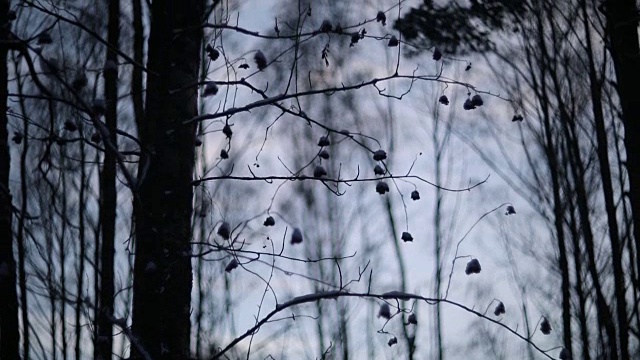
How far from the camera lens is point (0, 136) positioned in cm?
507

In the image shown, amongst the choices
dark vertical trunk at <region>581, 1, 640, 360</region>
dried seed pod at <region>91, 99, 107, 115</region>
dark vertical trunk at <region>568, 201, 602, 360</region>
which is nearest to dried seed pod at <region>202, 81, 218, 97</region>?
dried seed pod at <region>91, 99, 107, 115</region>

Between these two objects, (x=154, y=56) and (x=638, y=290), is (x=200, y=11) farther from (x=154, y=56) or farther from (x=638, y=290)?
(x=638, y=290)

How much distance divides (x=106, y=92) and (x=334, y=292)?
4.16m

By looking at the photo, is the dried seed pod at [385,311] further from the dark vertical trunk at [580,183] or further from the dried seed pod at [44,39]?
the dark vertical trunk at [580,183]

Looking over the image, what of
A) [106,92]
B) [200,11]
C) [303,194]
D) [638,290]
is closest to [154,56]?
[200,11]

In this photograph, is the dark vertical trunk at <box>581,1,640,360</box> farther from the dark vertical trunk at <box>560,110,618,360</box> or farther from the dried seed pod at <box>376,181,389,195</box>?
the dried seed pod at <box>376,181,389,195</box>

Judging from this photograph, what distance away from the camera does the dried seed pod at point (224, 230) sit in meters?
3.75

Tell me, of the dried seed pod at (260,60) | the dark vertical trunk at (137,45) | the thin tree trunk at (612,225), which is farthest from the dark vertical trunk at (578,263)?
the dried seed pod at (260,60)

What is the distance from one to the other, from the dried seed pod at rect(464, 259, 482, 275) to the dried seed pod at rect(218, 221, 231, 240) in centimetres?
150

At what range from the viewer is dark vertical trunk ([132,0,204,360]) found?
12.1 ft

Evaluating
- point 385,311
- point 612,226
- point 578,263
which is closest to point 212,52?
point 385,311

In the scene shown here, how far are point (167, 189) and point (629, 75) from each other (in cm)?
389

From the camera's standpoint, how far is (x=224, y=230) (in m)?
3.77

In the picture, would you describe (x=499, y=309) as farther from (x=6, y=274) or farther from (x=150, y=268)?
(x=6, y=274)
